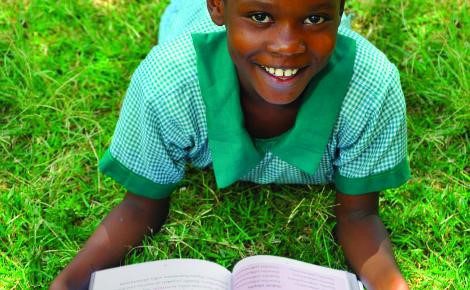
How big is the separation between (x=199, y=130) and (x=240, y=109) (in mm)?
123

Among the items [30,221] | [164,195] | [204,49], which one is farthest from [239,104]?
[30,221]

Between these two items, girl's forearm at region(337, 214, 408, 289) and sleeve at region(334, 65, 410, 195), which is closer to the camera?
sleeve at region(334, 65, 410, 195)

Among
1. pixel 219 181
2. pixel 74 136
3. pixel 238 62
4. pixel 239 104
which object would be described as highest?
pixel 238 62

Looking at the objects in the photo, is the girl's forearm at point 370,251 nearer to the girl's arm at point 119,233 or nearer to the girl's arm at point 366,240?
the girl's arm at point 366,240

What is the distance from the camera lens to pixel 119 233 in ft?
5.57

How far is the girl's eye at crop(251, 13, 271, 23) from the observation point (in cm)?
125

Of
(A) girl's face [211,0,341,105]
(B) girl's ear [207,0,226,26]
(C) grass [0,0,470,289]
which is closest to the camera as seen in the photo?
(A) girl's face [211,0,341,105]

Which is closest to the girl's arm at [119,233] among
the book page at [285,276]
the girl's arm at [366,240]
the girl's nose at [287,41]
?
the book page at [285,276]

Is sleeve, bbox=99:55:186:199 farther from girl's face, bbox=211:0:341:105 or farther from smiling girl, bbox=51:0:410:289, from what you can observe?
girl's face, bbox=211:0:341:105

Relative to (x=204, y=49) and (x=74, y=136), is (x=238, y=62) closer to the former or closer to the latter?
(x=204, y=49)

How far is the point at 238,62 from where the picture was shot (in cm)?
134

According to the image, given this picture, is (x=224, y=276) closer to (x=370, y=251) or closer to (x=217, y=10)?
(x=370, y=251)

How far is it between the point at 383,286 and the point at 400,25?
0.92m

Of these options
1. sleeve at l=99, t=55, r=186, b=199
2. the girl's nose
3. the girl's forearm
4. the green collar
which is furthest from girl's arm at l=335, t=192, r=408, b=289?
the girl's nose
